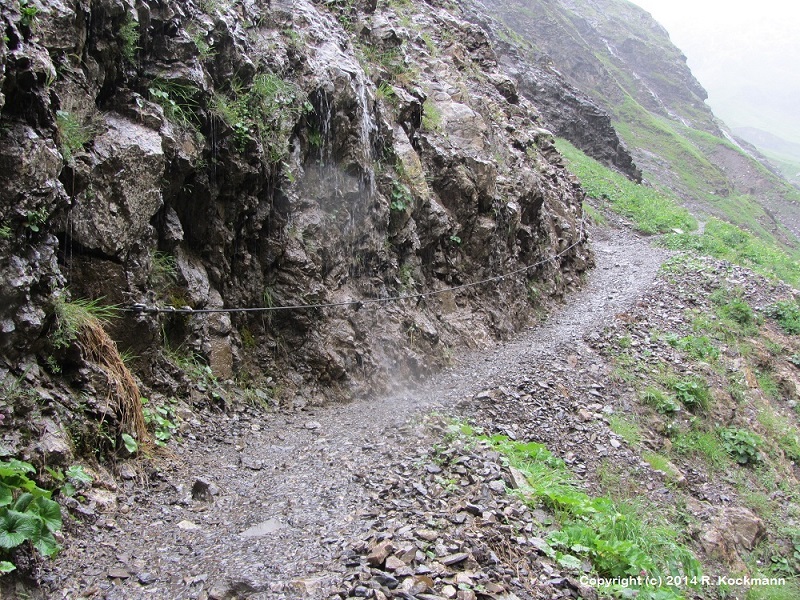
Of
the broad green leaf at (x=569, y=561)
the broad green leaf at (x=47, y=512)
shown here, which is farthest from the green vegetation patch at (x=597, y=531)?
the broad green leaf at (x=47, y=512)

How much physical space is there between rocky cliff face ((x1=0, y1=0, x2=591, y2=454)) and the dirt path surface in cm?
92

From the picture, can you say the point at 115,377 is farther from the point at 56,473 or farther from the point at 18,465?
the point at 18,465

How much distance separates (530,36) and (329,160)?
55352 mm

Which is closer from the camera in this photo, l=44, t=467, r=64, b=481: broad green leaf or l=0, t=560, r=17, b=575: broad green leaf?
l=0, t=560, r=17, b=575: broad green leaf

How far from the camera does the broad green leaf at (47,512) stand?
328 centimetres

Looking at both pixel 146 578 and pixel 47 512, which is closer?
pixel 47 512

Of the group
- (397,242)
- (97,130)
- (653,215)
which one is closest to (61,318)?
(97,130)

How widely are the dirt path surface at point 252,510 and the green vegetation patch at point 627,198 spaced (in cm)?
2239

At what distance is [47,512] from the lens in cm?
333

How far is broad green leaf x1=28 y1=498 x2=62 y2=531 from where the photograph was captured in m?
3.28

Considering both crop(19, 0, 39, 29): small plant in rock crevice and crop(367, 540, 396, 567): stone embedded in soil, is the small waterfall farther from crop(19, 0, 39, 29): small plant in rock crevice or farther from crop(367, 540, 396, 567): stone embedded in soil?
crop(367, 540, 396, 567): stone embedded in soil

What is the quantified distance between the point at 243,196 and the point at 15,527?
198 inches

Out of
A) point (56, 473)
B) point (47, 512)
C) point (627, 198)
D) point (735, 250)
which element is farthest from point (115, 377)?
point (627, 198)

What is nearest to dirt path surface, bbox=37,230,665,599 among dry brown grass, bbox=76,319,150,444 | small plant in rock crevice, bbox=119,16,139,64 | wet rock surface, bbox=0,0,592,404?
dry brown grass, bbox=76,319,150,444
